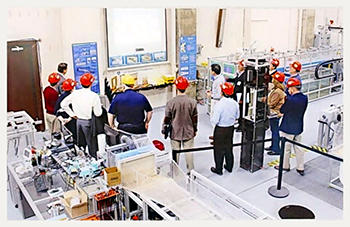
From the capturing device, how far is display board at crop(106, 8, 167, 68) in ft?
24.9

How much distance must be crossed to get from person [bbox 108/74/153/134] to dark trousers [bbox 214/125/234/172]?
0.96 m

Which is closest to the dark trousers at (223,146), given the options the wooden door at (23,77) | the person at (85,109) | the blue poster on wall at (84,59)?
the person at (85,109)

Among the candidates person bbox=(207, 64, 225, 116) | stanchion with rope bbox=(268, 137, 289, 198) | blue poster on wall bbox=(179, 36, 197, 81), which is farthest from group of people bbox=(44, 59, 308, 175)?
blue poster on wall bbox=(179, 36, 197, 81)

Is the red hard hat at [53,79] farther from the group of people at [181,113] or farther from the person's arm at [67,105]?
the person's arm at [67,105]

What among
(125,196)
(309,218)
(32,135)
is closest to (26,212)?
(32,135)

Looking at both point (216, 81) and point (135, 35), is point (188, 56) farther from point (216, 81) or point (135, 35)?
point (216, 81)

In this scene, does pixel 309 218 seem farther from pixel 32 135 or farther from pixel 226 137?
pixel 32 135

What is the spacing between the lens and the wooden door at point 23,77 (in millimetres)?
6707

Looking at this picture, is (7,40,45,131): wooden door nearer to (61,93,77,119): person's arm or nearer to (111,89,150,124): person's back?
(61,93,77,119): person's arm

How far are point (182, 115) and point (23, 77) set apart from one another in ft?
11.3

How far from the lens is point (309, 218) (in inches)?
168

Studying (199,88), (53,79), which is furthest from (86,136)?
(199,88)

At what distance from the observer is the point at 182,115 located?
4906mm

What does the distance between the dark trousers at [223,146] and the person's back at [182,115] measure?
0.35 metres
